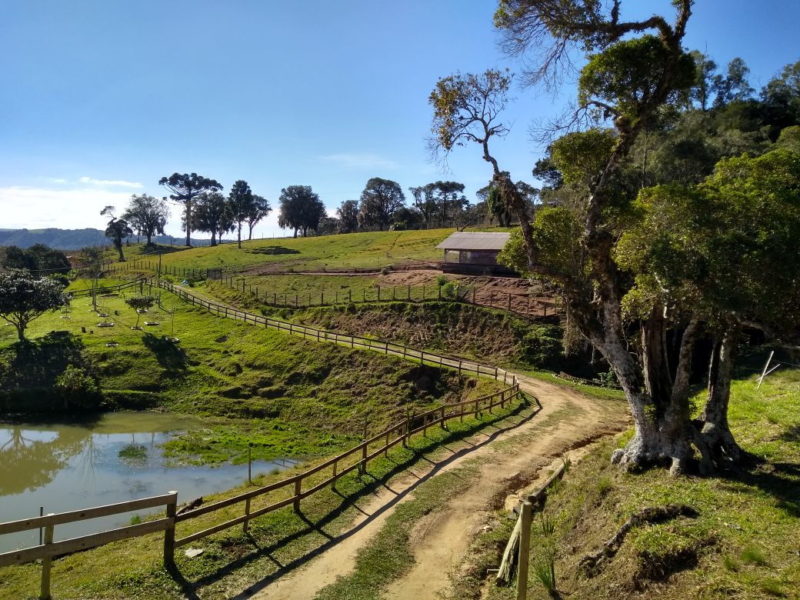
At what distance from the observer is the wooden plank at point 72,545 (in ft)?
26.7

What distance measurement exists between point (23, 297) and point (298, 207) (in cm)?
8266

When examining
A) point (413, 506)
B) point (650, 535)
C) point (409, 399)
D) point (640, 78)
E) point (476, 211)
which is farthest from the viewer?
point (476, 211)

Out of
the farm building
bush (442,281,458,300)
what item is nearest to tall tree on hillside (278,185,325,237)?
the farm building

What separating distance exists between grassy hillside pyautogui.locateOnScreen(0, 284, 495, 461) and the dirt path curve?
8668mm

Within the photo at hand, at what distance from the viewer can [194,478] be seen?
75.2ft

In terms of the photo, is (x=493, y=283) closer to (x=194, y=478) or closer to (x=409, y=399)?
(x=409, y=399)

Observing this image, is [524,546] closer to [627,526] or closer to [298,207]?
[627,526]

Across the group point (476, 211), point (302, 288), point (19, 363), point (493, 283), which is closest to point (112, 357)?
point (19, 363)

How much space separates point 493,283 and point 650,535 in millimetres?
40311

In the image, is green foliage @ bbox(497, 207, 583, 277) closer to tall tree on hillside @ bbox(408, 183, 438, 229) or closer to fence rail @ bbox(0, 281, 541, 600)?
fence rail @ bbox(0, 281, 541, 600)

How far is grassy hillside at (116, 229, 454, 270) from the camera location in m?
71.2

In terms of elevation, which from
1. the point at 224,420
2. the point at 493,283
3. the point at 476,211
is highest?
the point at 476,211

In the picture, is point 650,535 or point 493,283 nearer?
point 650,535

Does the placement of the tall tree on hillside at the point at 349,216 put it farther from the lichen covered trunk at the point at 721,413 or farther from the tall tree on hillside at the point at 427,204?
the lichen covered trunk at the point at 721,413
